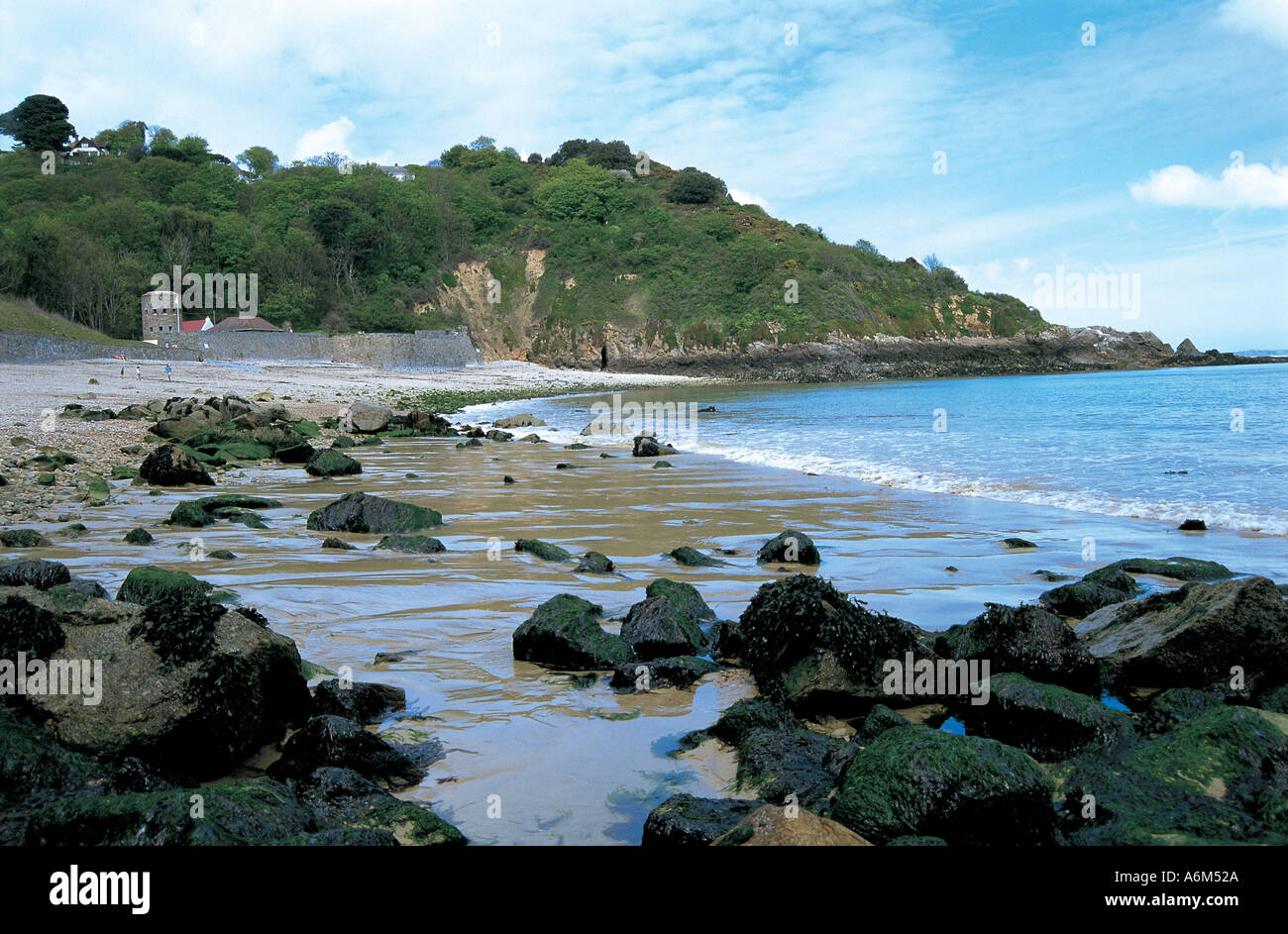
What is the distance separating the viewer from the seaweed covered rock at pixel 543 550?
27.3 ft

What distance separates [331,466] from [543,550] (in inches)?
303

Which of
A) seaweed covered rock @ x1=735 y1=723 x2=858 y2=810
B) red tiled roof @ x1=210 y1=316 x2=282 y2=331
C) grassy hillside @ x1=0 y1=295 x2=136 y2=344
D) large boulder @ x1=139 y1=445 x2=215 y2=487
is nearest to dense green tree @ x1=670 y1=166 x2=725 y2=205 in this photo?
red tiled roof @ x1=210 y1=316 x2=282 y2=331

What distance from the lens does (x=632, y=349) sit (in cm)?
8944

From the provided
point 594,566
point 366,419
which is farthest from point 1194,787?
point 366,419

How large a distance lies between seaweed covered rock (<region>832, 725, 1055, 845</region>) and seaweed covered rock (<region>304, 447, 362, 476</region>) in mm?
12854

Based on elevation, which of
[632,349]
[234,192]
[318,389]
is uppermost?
[234,192]

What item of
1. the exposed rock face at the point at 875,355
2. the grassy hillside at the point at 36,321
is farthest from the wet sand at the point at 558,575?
the exposed rock face at the point at 875,355

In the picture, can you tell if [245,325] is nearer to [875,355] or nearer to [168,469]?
[168,469]

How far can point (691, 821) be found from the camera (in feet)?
10.5

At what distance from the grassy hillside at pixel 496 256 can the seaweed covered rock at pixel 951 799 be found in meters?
77.4

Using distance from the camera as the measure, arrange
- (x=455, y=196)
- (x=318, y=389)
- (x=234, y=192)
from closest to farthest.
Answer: (x=318, y=389) → (x=234, y=192) → (x=455, y=196)
